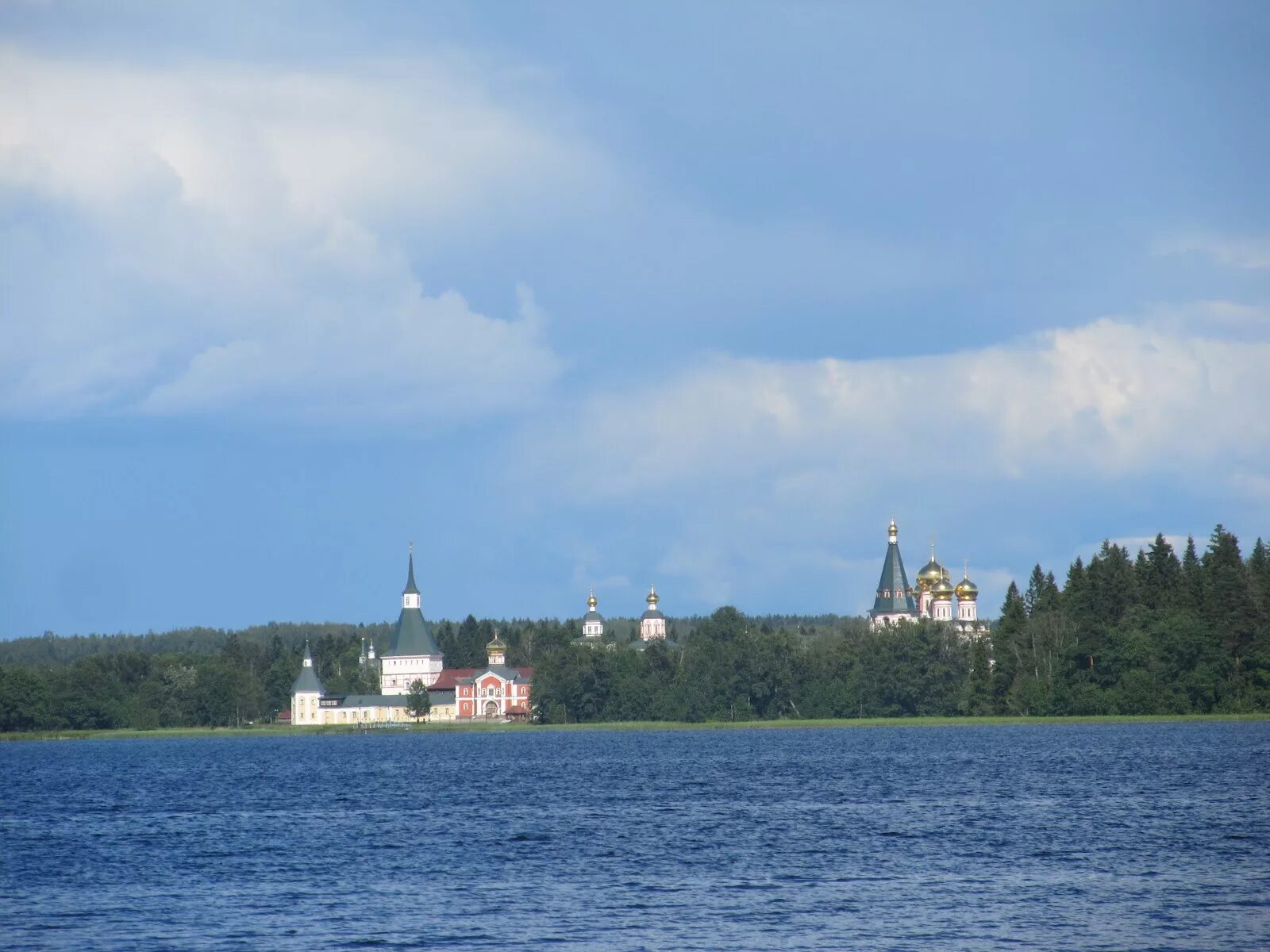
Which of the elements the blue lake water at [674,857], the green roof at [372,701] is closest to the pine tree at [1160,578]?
the blue lake water at [674,857]

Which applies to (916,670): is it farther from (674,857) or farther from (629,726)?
(674,857)

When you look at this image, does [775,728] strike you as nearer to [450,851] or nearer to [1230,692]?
[1230,692]

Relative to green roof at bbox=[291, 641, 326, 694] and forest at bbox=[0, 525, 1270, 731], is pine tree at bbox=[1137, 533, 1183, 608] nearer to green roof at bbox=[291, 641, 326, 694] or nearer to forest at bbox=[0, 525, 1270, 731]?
forest at bbox=[0, 525, 1270, 731]

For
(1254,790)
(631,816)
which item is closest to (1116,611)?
(1254,790)

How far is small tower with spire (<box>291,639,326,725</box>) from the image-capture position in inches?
7643

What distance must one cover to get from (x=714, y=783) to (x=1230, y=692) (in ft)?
171

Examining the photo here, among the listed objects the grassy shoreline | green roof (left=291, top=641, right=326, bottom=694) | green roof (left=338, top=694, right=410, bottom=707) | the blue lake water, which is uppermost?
green roof (left=291, top=641, right=326, bottom=694)

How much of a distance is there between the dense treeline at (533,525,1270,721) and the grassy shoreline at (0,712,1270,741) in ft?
4.52

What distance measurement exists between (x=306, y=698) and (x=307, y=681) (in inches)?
80.2

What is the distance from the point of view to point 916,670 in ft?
473

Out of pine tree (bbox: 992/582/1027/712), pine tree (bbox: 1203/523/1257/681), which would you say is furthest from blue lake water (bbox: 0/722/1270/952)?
pine tree (bbox: 992/582/1027/712)

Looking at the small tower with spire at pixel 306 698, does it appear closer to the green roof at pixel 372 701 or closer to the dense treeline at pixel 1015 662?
the green roof at pixel 372 701

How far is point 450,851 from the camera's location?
48.0 metres

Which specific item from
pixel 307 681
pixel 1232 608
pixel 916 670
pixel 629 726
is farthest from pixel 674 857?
pixel 307 681
